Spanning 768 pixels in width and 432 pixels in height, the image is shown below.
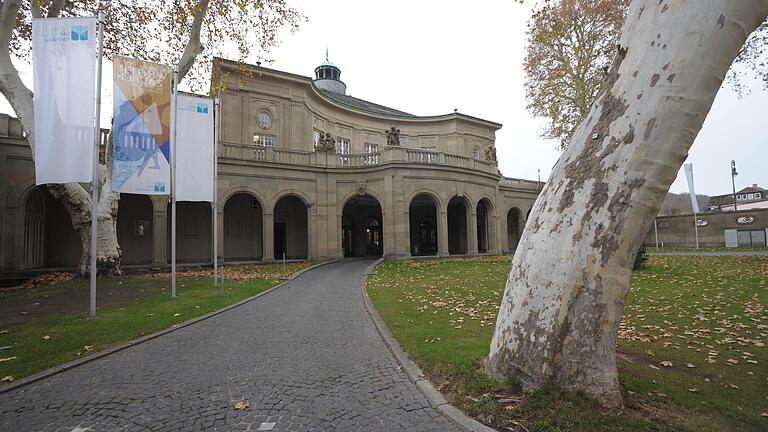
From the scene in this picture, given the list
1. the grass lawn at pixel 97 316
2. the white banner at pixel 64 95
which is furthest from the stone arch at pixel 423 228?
the white banner at pixel 64 95

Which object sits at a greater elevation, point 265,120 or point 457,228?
point 265,120

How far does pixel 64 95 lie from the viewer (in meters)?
7.85

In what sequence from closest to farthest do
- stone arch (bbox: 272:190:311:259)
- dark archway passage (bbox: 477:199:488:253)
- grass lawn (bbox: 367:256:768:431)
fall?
grass lawn (bbox: 367:256:768:431)
stone arch (bbox: 272:190:311:259)
dark archway passage (bbox: 477:199:488:253)

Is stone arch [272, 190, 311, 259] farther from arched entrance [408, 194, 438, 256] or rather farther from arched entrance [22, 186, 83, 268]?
arched entrance [22, 186, 83, 268]

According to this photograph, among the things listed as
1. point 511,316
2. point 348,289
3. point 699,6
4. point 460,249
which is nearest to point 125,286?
point 348,289

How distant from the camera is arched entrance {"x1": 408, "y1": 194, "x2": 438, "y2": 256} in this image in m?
32.2

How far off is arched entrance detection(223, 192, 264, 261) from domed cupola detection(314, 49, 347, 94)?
24.8 metres

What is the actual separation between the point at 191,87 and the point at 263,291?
12.9 m

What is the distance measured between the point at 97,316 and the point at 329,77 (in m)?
42.2

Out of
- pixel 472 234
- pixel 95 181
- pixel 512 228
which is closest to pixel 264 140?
pixel 472 234

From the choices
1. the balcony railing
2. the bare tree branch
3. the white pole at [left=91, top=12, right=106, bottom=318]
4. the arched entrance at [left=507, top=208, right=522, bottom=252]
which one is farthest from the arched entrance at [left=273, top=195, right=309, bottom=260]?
the arched entrance at [left=507, top=208, right=522, bottom=252]

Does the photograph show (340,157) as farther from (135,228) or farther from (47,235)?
(47,235)

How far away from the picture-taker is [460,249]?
107 feet

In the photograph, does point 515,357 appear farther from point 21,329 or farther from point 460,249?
point 460,249
